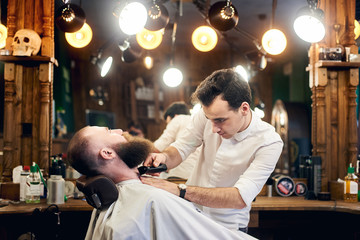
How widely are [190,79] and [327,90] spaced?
15.1ft

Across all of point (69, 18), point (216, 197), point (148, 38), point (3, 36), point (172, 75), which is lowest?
point (216, 197)

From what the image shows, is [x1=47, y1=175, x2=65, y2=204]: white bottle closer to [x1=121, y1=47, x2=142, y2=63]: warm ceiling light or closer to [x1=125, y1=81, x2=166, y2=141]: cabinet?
[x1=121, y1=47, x2=142, y2=63]: warm ceiling light

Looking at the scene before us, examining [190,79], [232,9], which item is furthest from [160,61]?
[232,9]

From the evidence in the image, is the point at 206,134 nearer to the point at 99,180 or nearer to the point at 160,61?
the point at 99,180

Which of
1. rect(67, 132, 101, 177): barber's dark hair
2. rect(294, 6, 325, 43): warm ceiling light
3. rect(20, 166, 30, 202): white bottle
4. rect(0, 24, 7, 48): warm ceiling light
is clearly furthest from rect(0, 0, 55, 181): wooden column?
rect(294, 6, 325, 43): warm ceiling light

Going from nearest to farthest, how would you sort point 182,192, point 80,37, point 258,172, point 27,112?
point 182,192
point 258,172
point 27,112
point 80,37

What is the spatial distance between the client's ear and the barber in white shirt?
20 centimetres

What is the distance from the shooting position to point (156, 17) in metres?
3.68

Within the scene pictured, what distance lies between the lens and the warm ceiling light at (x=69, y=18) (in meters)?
3.22

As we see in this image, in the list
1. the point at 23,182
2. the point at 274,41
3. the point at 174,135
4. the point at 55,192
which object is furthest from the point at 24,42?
the point at 274,41

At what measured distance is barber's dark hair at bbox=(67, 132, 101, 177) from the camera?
5.64ft

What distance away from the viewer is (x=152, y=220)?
161cm

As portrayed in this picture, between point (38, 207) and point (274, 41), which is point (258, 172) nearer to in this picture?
point (38, 207)

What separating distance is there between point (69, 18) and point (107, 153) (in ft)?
6.13
